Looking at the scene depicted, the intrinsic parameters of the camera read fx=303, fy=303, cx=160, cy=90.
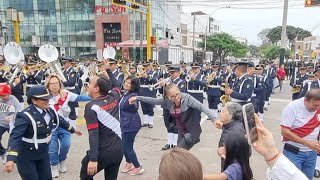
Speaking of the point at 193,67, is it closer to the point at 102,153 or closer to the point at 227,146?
the point at 102,153

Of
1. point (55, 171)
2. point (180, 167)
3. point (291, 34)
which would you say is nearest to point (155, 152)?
point (55, 171)

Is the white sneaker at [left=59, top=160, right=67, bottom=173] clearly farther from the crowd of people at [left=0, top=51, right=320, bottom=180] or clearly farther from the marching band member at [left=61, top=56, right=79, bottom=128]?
the marching band member at [left=61, top=56, right=79, bottom=128]

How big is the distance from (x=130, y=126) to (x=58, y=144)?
1.34 meters

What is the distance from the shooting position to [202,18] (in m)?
87.2

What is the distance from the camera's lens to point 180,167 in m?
1.56

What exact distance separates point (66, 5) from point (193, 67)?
150ft

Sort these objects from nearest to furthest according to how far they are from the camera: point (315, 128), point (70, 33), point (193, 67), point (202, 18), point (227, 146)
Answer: point (227, 146) → point (315, 128) → point (193, 67) → point (70, 33) → point (202, 18)

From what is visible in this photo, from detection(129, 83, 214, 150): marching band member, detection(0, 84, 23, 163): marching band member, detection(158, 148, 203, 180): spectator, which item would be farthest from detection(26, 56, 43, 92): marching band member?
detection(158, 148, 203, 180): spectator

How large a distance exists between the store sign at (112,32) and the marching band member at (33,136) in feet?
140

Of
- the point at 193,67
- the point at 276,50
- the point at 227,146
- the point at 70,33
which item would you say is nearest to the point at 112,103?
the point at 227,146

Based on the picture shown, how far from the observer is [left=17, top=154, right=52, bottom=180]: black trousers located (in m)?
3.72

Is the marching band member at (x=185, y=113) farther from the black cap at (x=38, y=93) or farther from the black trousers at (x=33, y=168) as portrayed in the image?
the black trousers at (x=33, y=168)

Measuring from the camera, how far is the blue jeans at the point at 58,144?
5254 millimetres

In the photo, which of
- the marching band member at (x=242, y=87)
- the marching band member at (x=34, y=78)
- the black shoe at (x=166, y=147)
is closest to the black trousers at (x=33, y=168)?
the black shoe at (x=166, y=147)
